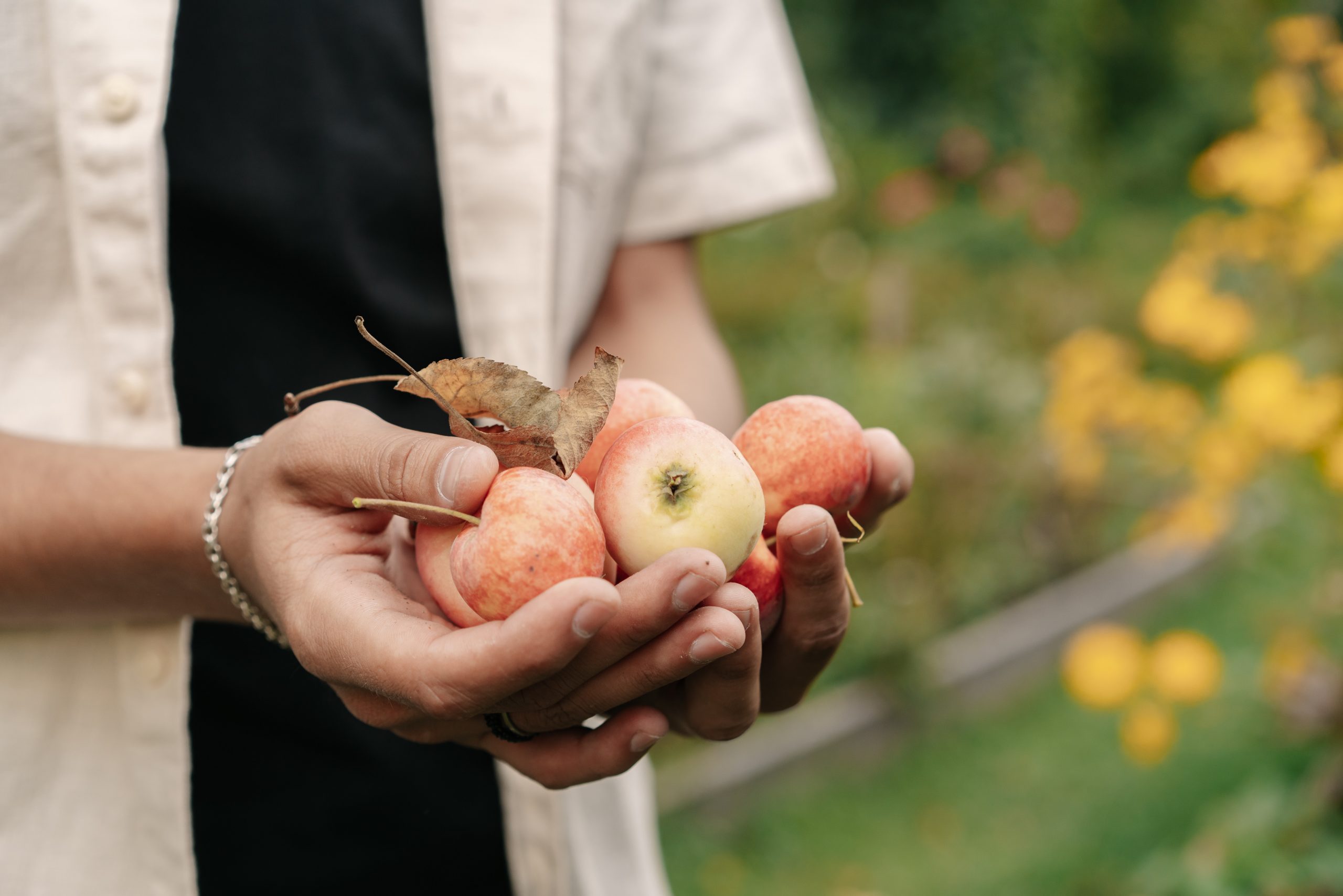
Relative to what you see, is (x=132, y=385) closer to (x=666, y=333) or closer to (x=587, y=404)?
(x=587, y=404)

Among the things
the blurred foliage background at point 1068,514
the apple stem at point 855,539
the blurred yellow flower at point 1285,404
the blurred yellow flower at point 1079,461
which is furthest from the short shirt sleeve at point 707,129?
the blurred yellow flower at point 1079,461

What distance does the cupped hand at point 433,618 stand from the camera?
830 mm

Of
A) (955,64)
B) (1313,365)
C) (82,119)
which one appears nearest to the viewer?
(82,119)

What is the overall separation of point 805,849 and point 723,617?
2550mm

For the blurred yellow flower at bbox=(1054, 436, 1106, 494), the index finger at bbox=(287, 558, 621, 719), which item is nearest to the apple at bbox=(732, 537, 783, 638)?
the index finger at bbox=(287, 558, 621, 719)

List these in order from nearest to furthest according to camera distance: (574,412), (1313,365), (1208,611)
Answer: (574,412), (1313,365), (1208,611)

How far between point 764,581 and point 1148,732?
198cm

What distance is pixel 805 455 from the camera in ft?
3.61

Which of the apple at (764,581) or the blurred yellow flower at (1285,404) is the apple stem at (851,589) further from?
the blurred yellow flower at (1285,404)

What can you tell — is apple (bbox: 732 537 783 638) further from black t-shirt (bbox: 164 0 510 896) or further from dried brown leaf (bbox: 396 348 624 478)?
black t-shirt (bbox: 164 0 510 896)

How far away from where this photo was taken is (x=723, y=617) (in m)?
0.88

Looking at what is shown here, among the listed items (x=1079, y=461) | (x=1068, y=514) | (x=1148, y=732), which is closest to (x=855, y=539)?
(x=1148, y=732)

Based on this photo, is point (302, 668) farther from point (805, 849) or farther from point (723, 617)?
point (805, 849)

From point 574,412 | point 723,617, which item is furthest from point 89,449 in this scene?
point 723,617
